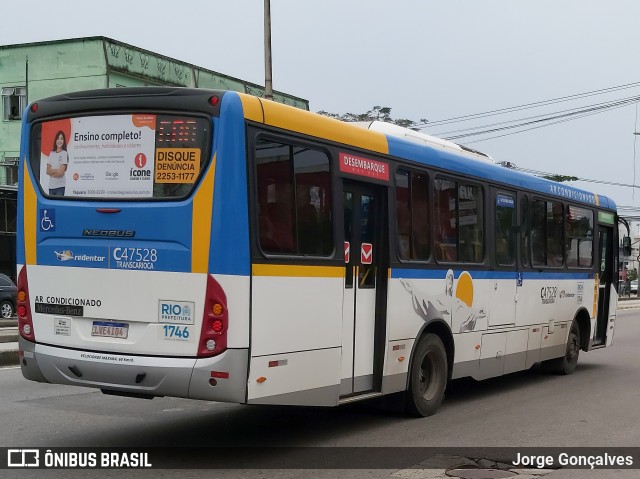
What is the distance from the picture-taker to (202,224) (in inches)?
269

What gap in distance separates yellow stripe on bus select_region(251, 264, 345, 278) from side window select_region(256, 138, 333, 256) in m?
0.13

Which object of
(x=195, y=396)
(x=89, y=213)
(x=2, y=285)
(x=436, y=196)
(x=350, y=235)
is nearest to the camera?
(x=195, y=396)

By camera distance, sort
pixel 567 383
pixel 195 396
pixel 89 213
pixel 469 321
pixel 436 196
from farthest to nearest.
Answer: pixel 567 383 < pixel 469 321 < pixel 436 196 < pixel 89 213 < pixel 195 396

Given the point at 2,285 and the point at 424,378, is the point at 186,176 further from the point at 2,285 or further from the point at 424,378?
the point at 2,285

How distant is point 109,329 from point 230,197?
5.03 feet

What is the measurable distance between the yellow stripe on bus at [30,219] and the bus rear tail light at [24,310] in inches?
6.4

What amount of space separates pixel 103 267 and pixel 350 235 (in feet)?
8.19

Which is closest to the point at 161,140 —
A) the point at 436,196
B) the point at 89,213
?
the point at 89,213

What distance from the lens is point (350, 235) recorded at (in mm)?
8453

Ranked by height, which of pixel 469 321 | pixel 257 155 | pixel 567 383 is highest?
pixel 257 155

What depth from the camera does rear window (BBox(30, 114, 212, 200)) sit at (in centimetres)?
700

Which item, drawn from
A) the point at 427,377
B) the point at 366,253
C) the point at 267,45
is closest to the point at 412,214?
the point at 366,253

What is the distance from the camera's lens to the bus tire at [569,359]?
13953mm

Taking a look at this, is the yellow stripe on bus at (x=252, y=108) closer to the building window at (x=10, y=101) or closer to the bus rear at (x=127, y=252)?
the bus rear at (x=127, y=252)
